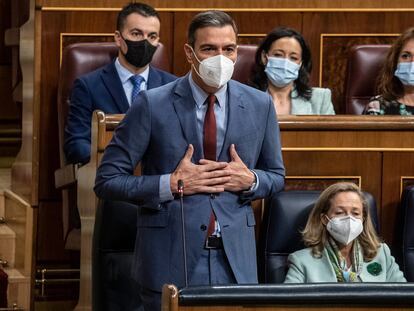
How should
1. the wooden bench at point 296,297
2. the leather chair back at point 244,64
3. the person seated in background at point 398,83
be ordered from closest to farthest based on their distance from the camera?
the wooden bench at point 296,297 → the person seated in background at point 398,83 → the leather chair back at point 244,64

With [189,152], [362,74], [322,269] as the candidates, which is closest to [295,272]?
[322,269]

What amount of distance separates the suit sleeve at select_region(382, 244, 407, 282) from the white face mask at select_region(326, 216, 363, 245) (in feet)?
0.23

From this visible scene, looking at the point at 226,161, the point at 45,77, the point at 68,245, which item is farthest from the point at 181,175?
the point at 45,77

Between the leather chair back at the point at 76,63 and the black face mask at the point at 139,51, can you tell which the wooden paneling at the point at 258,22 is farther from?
the black face mask at the point at 139,51

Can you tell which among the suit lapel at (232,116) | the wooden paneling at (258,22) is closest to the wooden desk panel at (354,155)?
the suit lapel at (232,116)

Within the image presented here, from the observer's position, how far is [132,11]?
249 centimetres

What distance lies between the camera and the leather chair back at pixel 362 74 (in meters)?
2.76

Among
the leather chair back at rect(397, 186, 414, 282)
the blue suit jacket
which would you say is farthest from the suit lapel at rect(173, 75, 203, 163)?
the leather chair back at rect(397, 186, 414, 282)

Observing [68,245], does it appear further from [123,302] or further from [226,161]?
[226,161]

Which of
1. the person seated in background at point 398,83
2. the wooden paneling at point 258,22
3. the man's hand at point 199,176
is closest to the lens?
the man's hand at point 199,176

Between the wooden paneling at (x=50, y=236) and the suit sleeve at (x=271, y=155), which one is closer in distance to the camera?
the suit sleeve at (x=271, y=155)

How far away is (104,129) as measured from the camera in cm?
208

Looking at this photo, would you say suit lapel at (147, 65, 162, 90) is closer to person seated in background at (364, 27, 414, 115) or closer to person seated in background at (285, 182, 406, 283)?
person seated in background at (364, 27, 414, 115)

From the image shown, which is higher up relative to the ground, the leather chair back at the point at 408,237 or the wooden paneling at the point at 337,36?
the wooden paneling at the point at 337,36
